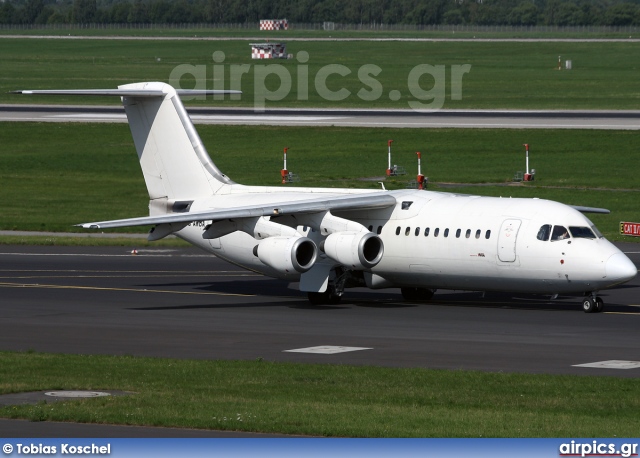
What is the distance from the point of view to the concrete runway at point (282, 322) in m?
28.3

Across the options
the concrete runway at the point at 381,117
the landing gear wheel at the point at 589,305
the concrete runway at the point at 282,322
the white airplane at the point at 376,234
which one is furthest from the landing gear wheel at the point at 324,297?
the concrete runway at the point at 381,117

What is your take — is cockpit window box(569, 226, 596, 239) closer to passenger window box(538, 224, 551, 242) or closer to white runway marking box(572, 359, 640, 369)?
passenger window box(538, 224, 551, 242)

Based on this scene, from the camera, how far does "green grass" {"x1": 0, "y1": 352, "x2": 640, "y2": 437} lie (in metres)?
19.6

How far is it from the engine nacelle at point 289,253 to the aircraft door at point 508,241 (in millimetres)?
5180

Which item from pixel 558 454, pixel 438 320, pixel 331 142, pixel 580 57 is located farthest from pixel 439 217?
pixel 580 57

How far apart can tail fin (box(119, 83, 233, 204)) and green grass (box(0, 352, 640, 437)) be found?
46.9 ft

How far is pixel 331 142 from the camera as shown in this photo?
→ 80.9 meters

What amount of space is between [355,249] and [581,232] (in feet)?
19.9

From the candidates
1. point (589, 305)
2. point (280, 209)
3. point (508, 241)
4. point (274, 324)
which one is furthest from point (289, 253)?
point (589, 305)

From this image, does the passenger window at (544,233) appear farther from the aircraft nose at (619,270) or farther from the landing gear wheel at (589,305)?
the landing gear wheel at (589,305)

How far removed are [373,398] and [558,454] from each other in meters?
Result: 5.82

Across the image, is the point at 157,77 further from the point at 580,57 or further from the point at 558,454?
the point at 558,454

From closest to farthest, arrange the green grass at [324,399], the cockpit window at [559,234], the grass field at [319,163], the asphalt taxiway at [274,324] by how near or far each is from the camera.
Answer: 1. the green grass at [324,399]
2. the asphalt taxiway at [274,324]
3. the cockpit window at [559,234]
4. the grass field at [319,163]

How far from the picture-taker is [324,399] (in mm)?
22234
